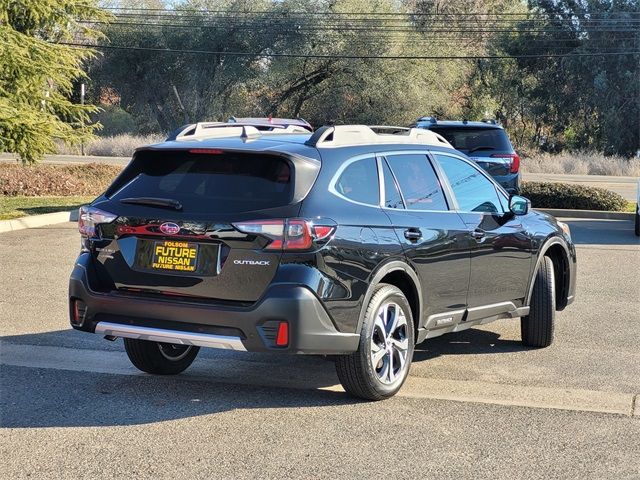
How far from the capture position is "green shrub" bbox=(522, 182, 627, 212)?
68.8ft

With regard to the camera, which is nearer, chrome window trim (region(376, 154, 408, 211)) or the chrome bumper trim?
the chrome bumper trim

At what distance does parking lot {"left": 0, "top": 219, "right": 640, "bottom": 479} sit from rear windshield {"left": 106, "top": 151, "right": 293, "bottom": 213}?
4.25 ft

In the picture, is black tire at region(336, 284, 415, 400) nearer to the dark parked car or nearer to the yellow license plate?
the yellow license plate

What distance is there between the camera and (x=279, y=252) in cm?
582

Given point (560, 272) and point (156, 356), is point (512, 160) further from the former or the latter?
point (156, 356)

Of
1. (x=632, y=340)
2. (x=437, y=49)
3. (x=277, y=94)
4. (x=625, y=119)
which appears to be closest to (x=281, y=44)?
(x=277, y=94)

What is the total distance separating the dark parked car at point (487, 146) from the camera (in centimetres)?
1647

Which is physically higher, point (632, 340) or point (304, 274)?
point (304, 274)

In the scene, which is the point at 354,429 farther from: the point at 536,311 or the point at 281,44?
the point at 281,44

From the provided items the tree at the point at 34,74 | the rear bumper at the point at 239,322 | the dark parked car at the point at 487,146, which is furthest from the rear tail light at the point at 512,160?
the rear bumper at the point at 239,322

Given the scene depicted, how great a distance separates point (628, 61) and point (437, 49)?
10.1 metres

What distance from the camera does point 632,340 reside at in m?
8.52

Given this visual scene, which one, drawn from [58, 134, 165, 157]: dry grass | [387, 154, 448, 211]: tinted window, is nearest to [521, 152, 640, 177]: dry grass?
[58, 134, 165, 157]: dry grass

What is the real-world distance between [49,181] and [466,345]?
16040mm
